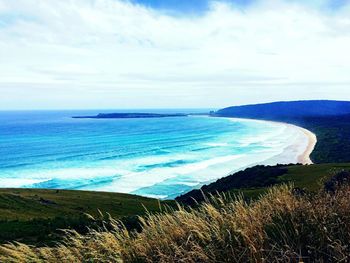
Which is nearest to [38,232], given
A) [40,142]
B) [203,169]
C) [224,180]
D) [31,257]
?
[31,257]

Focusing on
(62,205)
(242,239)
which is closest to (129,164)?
(62,205)

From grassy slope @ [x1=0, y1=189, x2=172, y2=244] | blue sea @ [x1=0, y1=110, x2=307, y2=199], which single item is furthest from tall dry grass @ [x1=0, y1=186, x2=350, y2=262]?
blue sea @ [x1=0, y1=110, x2=307, y2=199]

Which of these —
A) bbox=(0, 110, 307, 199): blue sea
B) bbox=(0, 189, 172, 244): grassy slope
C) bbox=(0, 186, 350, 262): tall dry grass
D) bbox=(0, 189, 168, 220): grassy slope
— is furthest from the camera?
bbox=(0, 110, 307, 199): blue sea

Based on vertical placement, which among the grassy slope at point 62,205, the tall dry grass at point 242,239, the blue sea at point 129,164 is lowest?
the blue sea at point 129,164

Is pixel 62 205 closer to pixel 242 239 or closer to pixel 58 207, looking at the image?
pixel 58 207

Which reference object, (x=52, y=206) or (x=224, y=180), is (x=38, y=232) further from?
(x=224, y=180)

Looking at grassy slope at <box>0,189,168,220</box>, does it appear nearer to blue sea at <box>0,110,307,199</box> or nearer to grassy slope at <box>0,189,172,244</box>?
grassy slope at <box>0,189,172,244</box>

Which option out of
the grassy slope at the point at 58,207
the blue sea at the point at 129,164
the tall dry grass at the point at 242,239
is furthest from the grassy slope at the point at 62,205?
the tall dry grass at the point at 242,239

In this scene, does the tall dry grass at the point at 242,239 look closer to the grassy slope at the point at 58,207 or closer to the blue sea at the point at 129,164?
the grassy slope at the point at 58,207
